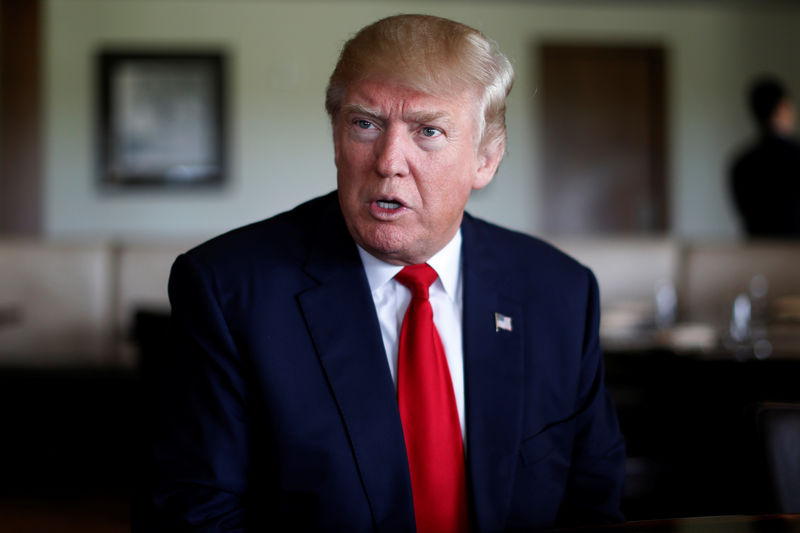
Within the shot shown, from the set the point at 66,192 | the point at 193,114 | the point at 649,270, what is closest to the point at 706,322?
the point at 649,270

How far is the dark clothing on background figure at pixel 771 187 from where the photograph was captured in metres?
3.89

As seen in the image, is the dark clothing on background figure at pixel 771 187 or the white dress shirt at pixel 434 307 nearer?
the white dress shirt at pixel 434 307

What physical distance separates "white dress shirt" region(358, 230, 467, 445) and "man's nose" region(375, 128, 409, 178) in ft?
0.60

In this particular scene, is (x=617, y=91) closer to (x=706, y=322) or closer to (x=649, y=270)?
(x=649, y=270)

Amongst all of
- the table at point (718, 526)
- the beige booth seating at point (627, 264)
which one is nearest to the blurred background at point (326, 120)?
the beige booth seating at point (627, 264)

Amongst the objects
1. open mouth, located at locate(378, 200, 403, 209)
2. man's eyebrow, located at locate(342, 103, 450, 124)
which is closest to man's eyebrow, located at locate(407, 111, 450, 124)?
man's eyebrow, located at locate(342, 103, 450, 124)

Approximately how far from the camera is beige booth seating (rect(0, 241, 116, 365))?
3223mm

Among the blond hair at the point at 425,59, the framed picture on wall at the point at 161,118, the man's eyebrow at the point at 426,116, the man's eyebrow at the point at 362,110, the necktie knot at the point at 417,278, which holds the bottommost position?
the necktie knot at the point at 417,278

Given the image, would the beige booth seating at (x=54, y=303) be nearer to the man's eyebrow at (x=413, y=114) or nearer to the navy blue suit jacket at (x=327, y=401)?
the navy blue suit jacket at (x=327, y=401)

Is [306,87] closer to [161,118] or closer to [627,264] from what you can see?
[161,118]

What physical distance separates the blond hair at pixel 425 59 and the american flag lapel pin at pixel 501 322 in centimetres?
29

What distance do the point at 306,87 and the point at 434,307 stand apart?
4685 mm

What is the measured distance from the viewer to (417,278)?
1.08 m

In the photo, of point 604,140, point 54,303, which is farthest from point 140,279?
point 604,140
